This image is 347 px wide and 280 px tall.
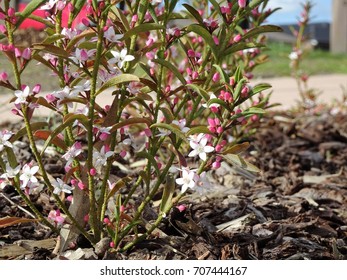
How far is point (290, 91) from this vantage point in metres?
8.32

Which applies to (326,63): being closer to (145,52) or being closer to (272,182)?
(272,182)

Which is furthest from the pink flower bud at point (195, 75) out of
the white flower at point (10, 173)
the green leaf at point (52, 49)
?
the white flower at point (10, 173)

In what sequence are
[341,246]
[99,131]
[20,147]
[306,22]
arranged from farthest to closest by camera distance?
[306,22], [20,147], [341,246], [99,131]

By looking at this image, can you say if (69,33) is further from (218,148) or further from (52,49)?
(218,148)

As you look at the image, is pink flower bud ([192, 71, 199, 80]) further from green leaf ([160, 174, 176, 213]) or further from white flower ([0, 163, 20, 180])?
white flower ([0, 163, 20, 180])

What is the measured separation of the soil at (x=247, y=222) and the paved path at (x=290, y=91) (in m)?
2.50

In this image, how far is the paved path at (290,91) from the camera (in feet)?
22.3

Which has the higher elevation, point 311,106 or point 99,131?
point 99,131

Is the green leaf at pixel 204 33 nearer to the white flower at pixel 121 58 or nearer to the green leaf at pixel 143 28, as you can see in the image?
the green leaf at pixel 143 28

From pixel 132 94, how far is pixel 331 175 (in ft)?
6.84

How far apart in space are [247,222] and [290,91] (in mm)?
5794

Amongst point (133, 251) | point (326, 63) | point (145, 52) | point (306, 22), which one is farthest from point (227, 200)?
point (326, 63)

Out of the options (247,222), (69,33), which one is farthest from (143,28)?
(247,222)

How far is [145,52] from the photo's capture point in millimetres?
2318
